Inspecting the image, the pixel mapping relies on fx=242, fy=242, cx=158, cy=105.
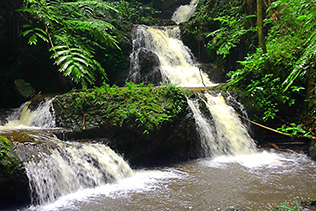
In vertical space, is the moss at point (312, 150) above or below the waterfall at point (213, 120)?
below

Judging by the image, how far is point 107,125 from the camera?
5.63 metres

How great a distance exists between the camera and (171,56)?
11.4 m

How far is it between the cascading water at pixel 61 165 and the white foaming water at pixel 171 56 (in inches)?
231

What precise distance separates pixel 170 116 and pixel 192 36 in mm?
7768

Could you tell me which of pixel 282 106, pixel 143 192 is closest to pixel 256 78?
pixel 282 106

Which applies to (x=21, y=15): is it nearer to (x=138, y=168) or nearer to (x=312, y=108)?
(x=138, y=168)

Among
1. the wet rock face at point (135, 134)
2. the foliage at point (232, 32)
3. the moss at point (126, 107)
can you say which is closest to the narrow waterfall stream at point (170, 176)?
the wet rock face at point (135, 134)

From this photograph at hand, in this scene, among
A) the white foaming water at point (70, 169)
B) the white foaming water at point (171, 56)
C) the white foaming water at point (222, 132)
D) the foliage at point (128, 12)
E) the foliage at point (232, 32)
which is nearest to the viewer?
the white foaming water at point (70, 169)

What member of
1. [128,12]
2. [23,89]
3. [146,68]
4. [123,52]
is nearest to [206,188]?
[23,89]

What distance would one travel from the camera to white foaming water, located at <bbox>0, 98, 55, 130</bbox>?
20.0ft

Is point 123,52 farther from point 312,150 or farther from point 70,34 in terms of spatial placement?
point 312,150

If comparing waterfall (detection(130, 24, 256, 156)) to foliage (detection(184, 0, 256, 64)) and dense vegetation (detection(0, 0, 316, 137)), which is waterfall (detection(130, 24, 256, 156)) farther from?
foliage (detection(184, 0, 256, 64))

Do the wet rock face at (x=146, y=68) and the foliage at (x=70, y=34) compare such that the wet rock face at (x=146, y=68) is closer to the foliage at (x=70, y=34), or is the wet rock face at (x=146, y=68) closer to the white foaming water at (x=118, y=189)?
the foliage at (x=70, y=34)

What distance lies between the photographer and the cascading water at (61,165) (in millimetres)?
3920
